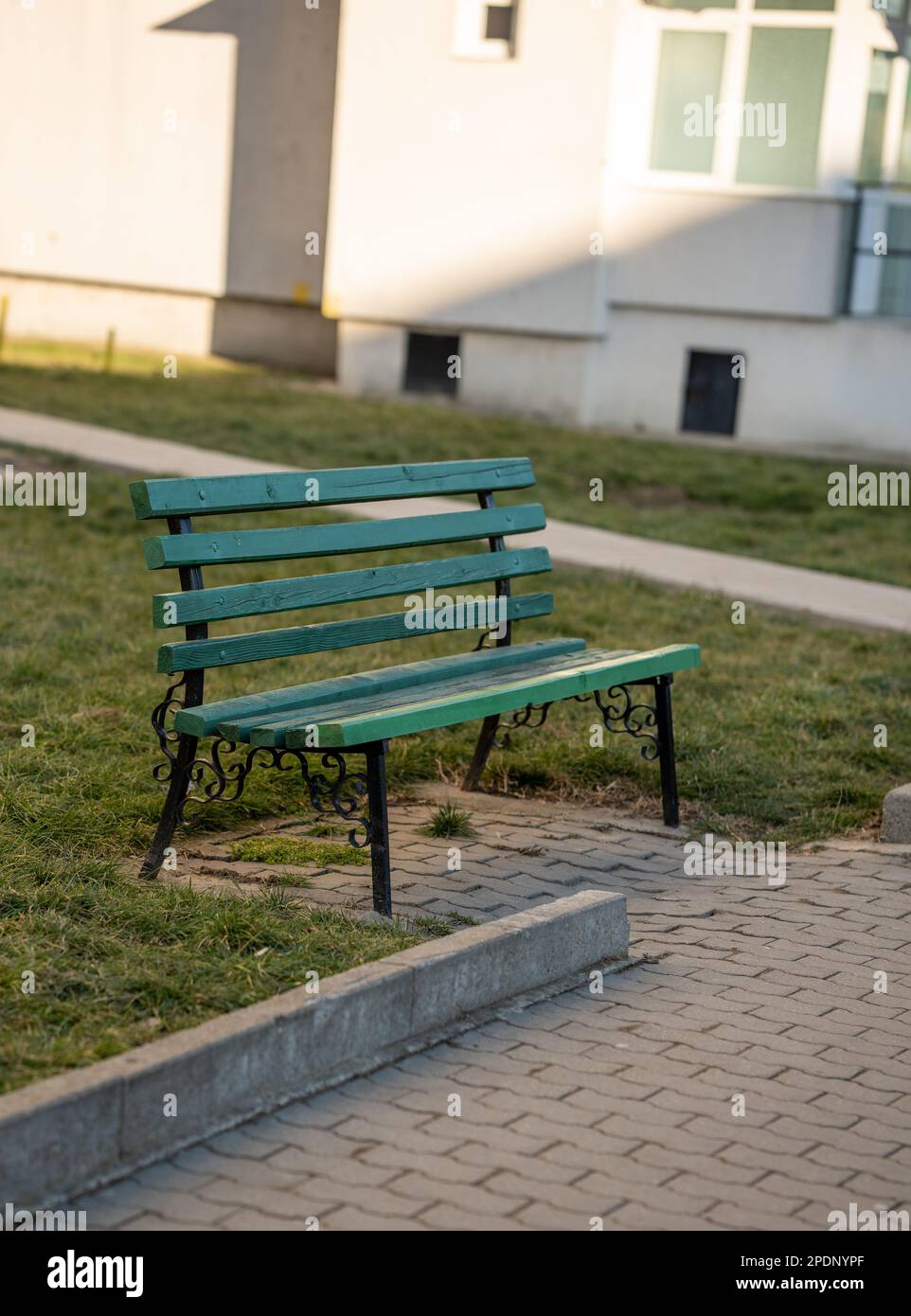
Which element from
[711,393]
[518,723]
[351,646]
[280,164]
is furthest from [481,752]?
[280,164]

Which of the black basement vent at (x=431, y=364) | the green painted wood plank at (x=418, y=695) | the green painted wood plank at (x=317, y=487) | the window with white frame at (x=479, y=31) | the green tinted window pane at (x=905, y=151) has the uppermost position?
the window with white frame at (x=479, y=31)

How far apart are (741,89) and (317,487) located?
14.0m

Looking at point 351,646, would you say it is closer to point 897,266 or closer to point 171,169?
point 897,266

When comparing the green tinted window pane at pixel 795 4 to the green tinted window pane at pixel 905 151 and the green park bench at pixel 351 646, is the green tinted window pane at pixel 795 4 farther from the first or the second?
the green park bench at pixel 351 646

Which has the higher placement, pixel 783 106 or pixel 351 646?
pixel 783 106

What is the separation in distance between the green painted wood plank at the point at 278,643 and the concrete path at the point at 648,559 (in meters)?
3.86

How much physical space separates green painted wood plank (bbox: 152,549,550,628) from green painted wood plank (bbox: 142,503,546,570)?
79mm

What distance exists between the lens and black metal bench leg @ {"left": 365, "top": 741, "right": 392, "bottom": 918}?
473 cm

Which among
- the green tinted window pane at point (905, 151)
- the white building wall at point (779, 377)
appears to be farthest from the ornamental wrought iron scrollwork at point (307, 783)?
the green tinted window pane at point (905, 151)

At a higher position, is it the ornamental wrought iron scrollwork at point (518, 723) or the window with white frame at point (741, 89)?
the window with white frame at point (741, 89)

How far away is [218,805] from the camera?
5773mm

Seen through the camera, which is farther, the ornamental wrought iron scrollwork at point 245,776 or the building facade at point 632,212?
the building facade at point 632,212

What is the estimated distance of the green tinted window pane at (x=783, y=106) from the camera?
1767 centimetres
